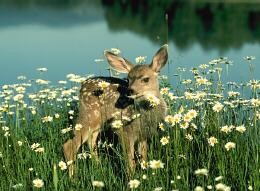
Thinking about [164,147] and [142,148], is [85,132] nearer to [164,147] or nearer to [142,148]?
[142,148]

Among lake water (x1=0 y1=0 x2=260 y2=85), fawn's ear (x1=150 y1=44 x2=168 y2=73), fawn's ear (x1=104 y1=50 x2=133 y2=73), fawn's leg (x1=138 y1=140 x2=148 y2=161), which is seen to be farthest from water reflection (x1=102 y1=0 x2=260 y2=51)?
fawn's leg (x1=138 y1=140 x2=148 y2=161)

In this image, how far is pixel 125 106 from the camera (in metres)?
7.86

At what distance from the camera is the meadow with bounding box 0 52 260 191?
19.8 feet

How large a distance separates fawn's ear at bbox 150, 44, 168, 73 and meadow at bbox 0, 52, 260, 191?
32cm

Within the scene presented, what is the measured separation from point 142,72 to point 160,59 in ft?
0.98

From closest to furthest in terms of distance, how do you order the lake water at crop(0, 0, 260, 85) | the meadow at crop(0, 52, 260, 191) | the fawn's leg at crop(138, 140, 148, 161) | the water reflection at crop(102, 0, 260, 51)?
the meadow at crop(0, 52, 260, 191), the fawn's leg at crop(138, 140, 148, 161), the lake water at crop(0, 0, 260, 85), the water reflection at crop(102, 0, 260, 51)

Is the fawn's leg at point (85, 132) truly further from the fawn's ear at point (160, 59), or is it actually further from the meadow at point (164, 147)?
the fawn's ear at point (160, 59)

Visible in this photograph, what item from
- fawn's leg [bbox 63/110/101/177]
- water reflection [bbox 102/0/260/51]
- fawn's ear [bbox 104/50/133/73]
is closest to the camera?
fawn's leg [bbox 63/110/101/177]

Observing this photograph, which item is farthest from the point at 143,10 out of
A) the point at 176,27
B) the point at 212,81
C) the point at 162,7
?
the point at 212,81

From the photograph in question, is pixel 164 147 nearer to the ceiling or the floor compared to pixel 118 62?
nearer to the floor

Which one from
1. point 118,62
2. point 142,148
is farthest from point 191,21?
point 142,148

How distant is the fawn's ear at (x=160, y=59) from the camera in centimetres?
780

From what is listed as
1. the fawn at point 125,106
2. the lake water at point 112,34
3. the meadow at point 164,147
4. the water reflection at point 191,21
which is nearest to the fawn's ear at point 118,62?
the fawn at point 125,106

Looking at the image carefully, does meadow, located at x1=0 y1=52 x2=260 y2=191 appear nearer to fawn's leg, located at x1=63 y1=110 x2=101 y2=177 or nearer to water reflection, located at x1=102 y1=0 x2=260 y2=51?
fawn's leg, located at x1=63 y1=110 x2=101 y2=177
